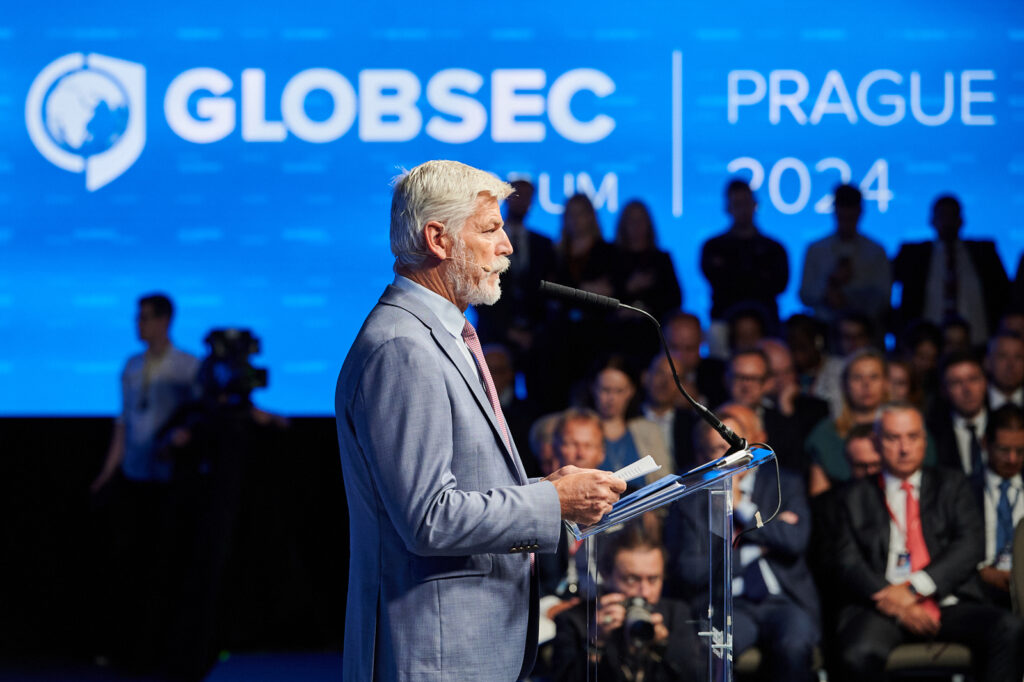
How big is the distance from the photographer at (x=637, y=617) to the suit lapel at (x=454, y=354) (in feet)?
1.46

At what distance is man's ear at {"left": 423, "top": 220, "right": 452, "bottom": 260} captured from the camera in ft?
5.86

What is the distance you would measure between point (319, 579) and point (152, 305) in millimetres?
1380

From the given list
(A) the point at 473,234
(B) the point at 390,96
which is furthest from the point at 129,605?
(A) the point at 473,234

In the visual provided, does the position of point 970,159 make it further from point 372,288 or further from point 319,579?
point 319,579

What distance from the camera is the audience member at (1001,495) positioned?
4.15 meters

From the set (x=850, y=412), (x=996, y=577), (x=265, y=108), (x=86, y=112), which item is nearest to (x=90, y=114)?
(x=86, y=112)

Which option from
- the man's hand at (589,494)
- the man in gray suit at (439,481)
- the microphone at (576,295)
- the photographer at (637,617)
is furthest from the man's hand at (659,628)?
the microphone at (576,295)

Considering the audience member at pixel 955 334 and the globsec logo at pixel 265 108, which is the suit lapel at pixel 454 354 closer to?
the audience member at pixel 955 334

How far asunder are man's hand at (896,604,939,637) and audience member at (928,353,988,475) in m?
0.82

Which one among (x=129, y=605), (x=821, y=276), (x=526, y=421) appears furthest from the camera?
(x=821, y=276)

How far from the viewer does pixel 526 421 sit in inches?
188

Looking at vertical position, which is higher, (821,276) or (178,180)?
(178,180)

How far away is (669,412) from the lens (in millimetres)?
4750

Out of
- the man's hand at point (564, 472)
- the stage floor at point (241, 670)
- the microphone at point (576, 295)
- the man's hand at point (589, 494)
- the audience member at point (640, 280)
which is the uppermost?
the audience member at point (640, 280)
